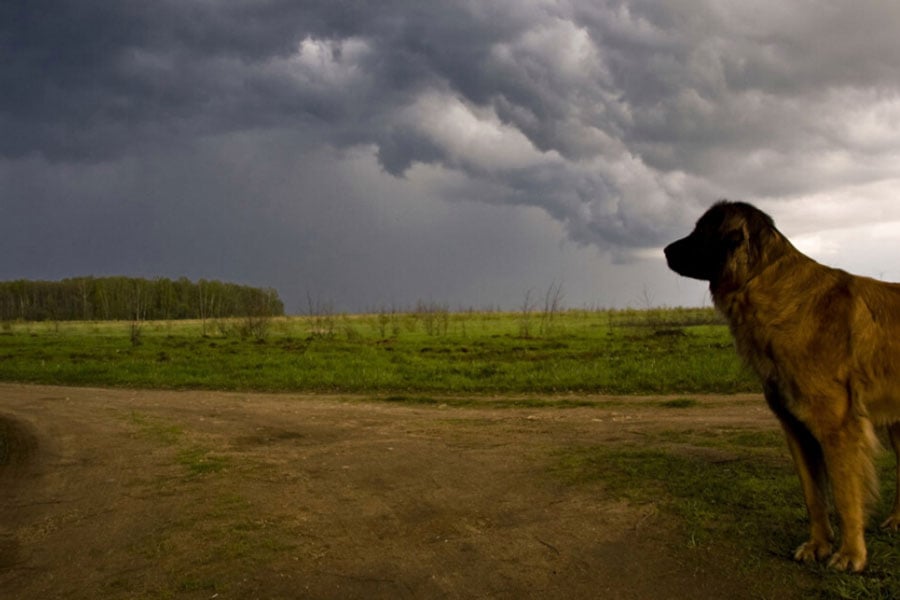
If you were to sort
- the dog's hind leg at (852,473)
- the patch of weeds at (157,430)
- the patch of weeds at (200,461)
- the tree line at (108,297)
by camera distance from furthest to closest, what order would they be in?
1. the tree line at (108,297)
2. the patch of weeds at (157,430)
3. the patch of weeds at (200,461)
4. the dog's hind leg at (852,473)

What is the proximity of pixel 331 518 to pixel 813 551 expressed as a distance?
3.63 m

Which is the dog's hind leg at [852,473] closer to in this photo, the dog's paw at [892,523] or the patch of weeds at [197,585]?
the dog's paw at [892,523]

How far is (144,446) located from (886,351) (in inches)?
342

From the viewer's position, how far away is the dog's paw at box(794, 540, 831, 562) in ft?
13.8

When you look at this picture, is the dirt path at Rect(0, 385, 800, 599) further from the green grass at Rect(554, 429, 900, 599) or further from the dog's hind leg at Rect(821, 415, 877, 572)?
the dog's hind leg at Rect(821, 415, 877, 572)

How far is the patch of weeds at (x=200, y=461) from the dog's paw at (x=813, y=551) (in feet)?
19.1

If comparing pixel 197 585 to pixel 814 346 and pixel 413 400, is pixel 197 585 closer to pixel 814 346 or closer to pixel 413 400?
pixel 814 346

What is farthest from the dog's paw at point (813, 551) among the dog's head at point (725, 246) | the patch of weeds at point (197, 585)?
the patch of weeds at point (197, 585)

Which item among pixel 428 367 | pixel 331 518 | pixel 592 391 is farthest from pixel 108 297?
pixel 331 518

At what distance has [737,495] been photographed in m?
5.54

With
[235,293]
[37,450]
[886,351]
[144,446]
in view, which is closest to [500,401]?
[144,446]

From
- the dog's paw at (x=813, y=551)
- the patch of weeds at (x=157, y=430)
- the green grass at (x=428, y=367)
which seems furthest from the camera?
the green grass at (x=428, y=367)

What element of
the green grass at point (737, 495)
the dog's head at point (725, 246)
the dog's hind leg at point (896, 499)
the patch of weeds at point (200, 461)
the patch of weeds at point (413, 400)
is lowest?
the patch of weeds at point (413, 400)

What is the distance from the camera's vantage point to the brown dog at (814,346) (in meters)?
3.99
